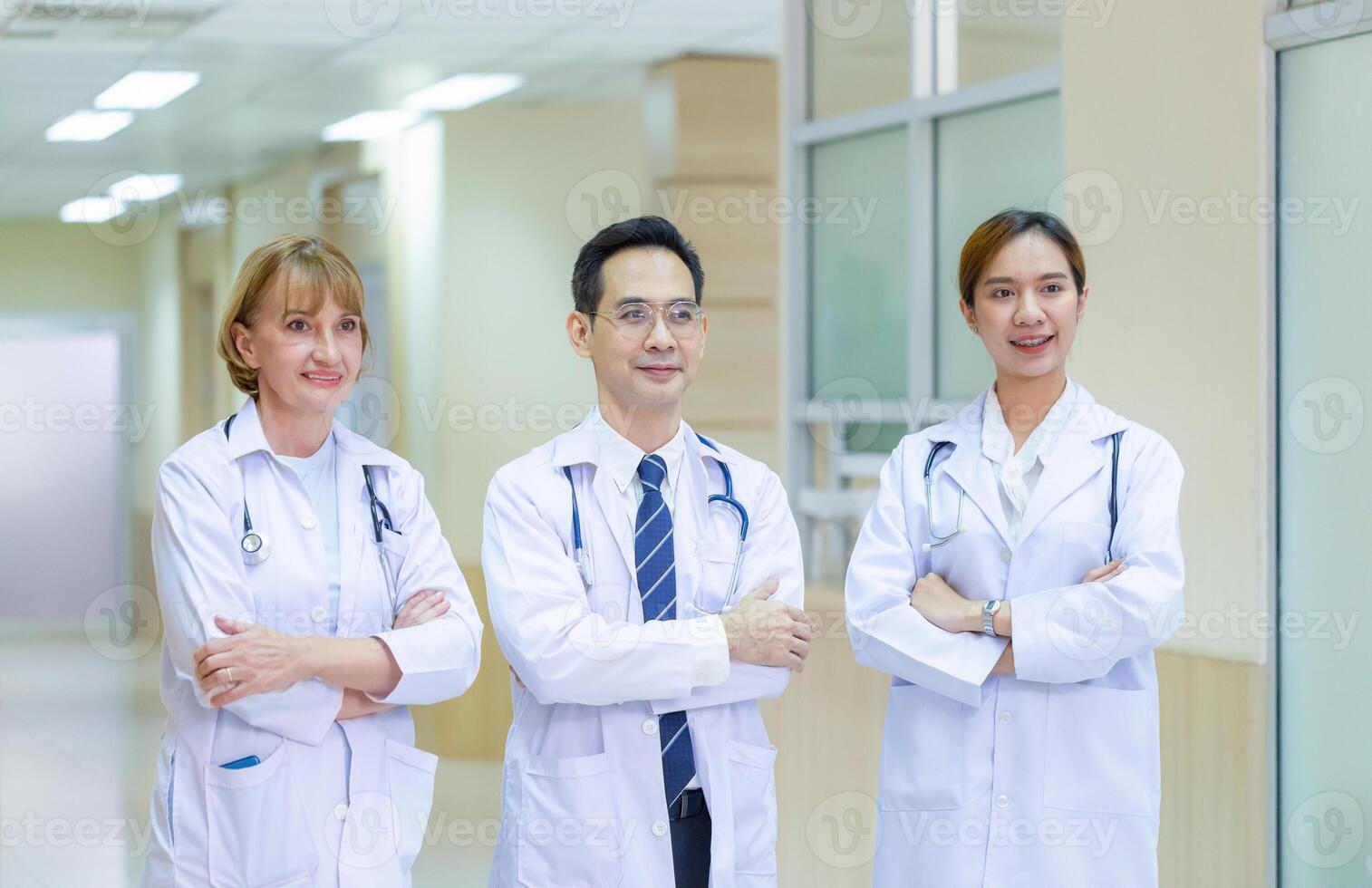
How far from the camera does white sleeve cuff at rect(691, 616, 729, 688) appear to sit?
1.95 metres

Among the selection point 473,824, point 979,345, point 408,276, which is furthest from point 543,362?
point 979,345

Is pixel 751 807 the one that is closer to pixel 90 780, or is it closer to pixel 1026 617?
pixel 1026 617

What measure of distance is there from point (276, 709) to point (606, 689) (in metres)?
0.45

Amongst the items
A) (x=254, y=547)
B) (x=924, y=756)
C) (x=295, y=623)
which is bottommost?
(x=924, y=756)

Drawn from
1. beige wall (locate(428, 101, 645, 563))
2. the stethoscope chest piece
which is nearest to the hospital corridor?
the stethoscope chest piece

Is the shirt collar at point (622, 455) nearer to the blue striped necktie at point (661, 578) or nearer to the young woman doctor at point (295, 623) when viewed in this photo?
the blue striped necktie at point (661, 578)

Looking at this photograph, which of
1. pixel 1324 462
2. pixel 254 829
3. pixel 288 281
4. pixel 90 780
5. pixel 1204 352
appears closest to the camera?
pixel 254 829

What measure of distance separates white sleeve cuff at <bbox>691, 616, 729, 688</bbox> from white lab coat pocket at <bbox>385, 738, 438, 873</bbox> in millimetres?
410

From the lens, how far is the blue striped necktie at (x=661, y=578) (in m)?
1.98

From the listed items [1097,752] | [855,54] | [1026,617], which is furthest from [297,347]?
[855,54]

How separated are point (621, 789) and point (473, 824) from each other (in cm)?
371

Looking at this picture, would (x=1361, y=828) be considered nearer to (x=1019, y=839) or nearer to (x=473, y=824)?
(x=1019, y=839)

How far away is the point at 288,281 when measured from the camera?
2.00 m

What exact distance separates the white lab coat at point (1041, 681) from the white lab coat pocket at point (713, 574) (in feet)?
0.71
